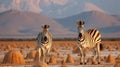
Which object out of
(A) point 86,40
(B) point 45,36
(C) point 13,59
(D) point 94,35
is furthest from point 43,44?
(D) point 94,35

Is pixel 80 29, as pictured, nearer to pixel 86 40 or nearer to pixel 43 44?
pixel 86 40

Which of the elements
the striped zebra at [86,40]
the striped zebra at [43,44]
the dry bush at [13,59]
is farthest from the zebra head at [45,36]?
the dry bush at [13,59]

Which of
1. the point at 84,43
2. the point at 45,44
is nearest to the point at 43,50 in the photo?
the point at 45,44

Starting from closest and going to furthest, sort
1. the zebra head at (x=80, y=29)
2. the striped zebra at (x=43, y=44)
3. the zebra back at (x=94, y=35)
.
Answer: the striped zebra at (x=43, y=44) < the zebra head at (x=80, y=29) < the zebra back at (x=94, y=35)

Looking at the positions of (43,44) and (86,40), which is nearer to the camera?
(43,44)

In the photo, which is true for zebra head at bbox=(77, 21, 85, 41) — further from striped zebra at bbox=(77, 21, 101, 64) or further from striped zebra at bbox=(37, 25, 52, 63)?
striped zebra at bbox=(37, 25, 52, 63)

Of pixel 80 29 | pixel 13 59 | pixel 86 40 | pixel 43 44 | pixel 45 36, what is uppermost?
pixel 80 29

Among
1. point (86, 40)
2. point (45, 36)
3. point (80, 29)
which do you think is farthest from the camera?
point (86, 40)

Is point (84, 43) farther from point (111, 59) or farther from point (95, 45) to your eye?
point (111, 59)

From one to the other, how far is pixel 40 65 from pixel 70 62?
9676 mm

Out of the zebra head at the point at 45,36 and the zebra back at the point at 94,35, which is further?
the zebra back at the point at 94,35

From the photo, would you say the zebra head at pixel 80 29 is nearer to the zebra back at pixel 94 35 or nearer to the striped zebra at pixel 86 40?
the striped zebra at pixel 86 40

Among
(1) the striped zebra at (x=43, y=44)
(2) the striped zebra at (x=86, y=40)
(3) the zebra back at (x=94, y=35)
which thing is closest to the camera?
(1) the striped zebra at (x=43, y=44)

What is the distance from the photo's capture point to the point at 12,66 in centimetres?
2462
